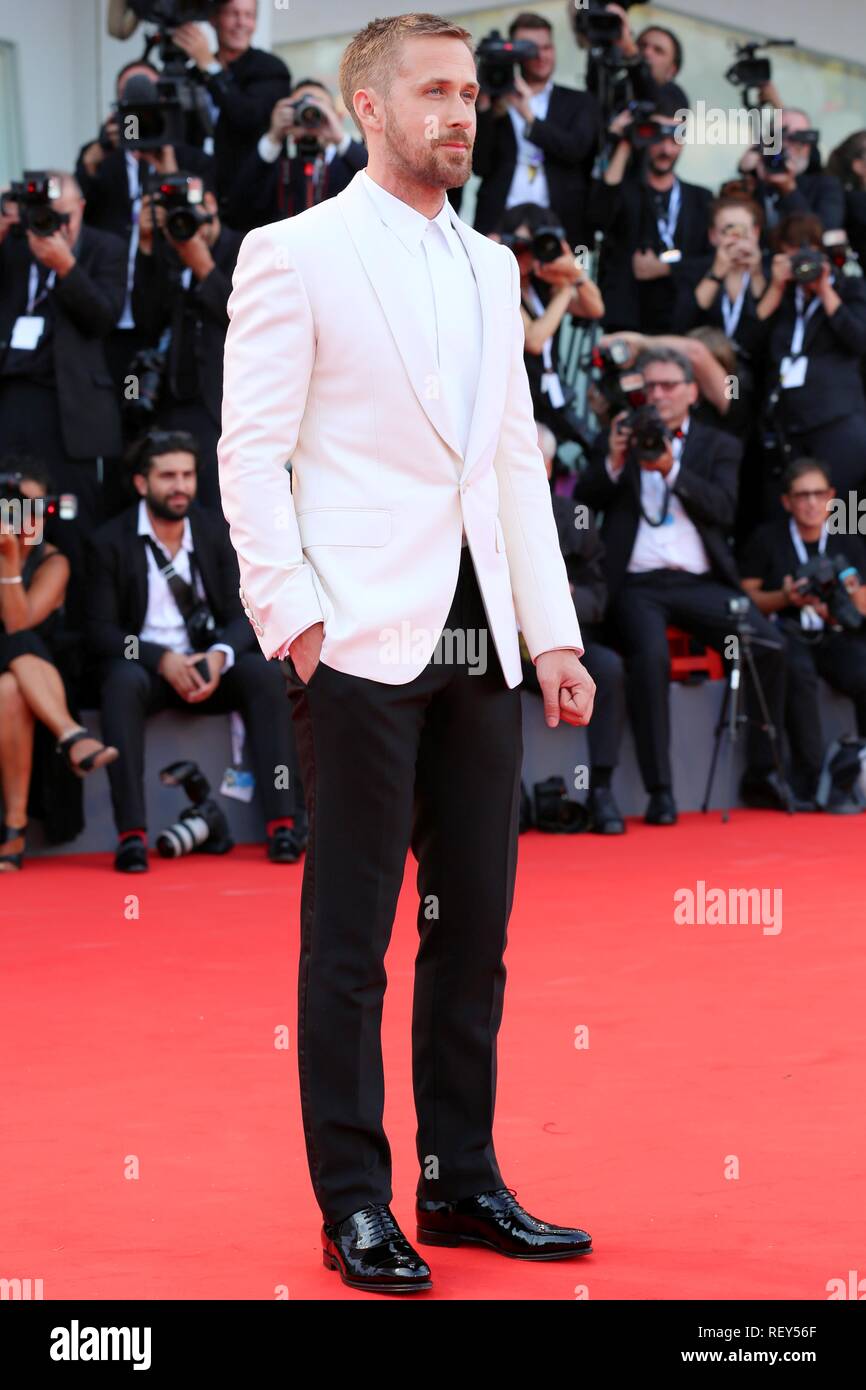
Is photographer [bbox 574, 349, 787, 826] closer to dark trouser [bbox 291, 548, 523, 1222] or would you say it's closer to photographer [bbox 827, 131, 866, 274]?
photographer [bbox 827, 131, 866, 274]

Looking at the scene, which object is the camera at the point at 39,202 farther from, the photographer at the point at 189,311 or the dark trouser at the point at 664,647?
the dark trouser at the point at 664,647

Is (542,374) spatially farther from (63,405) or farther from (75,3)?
(75,3)

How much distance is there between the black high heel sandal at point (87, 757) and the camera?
599 cm

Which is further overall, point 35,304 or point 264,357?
point 35,304

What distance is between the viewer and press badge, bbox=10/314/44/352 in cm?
672

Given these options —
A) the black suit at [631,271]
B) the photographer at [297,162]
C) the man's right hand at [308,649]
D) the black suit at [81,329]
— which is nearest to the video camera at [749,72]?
the black suit at [631,271]

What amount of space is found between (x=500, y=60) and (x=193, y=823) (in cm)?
344

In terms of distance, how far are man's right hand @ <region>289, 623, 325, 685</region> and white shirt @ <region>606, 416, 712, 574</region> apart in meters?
5.20

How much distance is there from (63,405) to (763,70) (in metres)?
3.67

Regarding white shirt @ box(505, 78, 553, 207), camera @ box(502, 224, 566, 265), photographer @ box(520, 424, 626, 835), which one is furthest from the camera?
white shirt @ box(505, 78, 553, 207)

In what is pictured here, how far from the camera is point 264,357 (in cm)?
233

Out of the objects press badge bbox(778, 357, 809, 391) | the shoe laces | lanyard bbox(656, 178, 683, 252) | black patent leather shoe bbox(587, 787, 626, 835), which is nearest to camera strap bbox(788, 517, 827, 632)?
press badge bbox(778, 357, 809, 391)

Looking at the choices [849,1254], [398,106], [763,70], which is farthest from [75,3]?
[849,1254]

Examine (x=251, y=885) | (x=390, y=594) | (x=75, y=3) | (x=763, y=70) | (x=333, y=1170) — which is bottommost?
(x=251, y=885)
